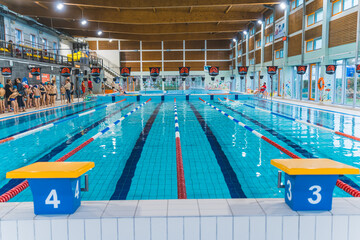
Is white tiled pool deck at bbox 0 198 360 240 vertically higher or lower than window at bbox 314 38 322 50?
lower

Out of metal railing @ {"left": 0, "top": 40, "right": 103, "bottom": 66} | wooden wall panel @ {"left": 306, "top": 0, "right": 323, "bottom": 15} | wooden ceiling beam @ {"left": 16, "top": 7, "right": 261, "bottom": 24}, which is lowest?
metal railing @ {"left": 0, "top": 40, "right": 103, "bottom": 66}

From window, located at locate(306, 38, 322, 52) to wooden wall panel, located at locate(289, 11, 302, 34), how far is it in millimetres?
1177

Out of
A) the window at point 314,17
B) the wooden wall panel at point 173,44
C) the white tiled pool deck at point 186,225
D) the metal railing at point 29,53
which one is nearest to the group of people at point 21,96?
the metal railing at point 29,53

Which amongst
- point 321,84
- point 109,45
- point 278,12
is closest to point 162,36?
A: point 109,45

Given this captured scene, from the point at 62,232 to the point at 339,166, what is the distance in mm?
1745

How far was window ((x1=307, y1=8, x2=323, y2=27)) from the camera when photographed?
1333 centimetres

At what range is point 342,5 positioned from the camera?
1170cm

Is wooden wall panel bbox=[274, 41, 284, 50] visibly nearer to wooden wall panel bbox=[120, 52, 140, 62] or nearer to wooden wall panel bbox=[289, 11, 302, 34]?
wooden wall panel bbox=[289, 11, 302, 34]

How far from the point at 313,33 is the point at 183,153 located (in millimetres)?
11536

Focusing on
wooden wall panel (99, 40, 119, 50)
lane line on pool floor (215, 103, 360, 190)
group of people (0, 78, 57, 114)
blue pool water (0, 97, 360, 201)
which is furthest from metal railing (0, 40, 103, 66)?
lane line on pool floor (215, 103, 360, 190)

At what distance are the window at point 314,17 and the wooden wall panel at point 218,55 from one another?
54.8 feet

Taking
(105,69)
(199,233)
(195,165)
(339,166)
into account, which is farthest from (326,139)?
(105,69)

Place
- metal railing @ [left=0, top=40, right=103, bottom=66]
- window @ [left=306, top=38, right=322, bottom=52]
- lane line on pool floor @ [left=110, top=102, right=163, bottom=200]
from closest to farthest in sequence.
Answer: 1. lane line on pool floor @ [left=110, top=102, right=163, bottom=200]
2. metal railing @ [left=0, top=40, right=103, bottom=66]
3. window @ [left=306, top=38, right=322, bottom=52]

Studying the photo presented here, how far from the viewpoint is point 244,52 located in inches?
1008
